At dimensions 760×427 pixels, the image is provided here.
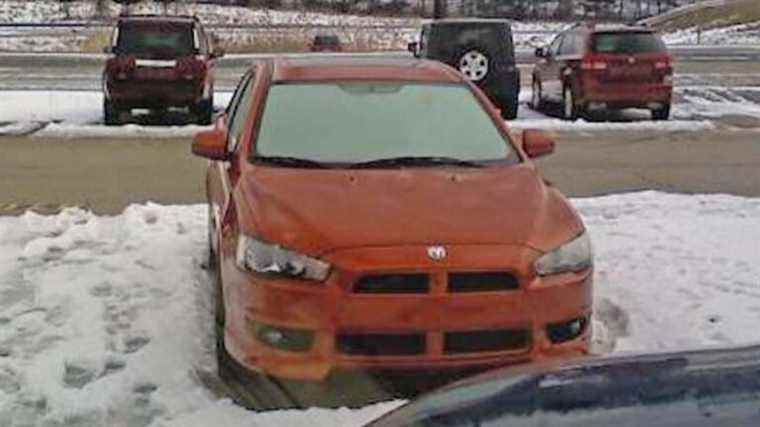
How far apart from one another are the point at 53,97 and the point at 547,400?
857 inches

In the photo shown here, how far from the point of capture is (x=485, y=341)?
521cm

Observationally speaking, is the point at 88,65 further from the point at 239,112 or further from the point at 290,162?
the point at 290,162

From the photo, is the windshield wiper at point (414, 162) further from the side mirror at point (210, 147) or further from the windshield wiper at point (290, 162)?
the side mirror at point (210, 147)

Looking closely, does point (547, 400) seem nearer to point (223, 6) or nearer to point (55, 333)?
point (55, 333)

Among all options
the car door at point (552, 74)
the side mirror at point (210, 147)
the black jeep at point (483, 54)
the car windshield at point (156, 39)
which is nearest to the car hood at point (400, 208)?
the side mirror at point (210, 147)

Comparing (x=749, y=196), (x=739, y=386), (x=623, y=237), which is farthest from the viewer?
(x=749, y=196)

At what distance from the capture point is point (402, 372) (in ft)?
16.9

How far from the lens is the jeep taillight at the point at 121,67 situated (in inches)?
749

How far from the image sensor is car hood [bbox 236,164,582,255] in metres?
5.27

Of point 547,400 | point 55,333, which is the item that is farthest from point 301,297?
point 547,400

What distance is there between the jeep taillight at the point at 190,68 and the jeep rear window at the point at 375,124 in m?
12.6

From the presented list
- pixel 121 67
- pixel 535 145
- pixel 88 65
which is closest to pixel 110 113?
pixel 121 67

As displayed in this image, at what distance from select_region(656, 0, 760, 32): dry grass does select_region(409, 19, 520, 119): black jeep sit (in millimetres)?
36520

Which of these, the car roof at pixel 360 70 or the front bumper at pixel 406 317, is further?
the car roof at pixel 360 70
